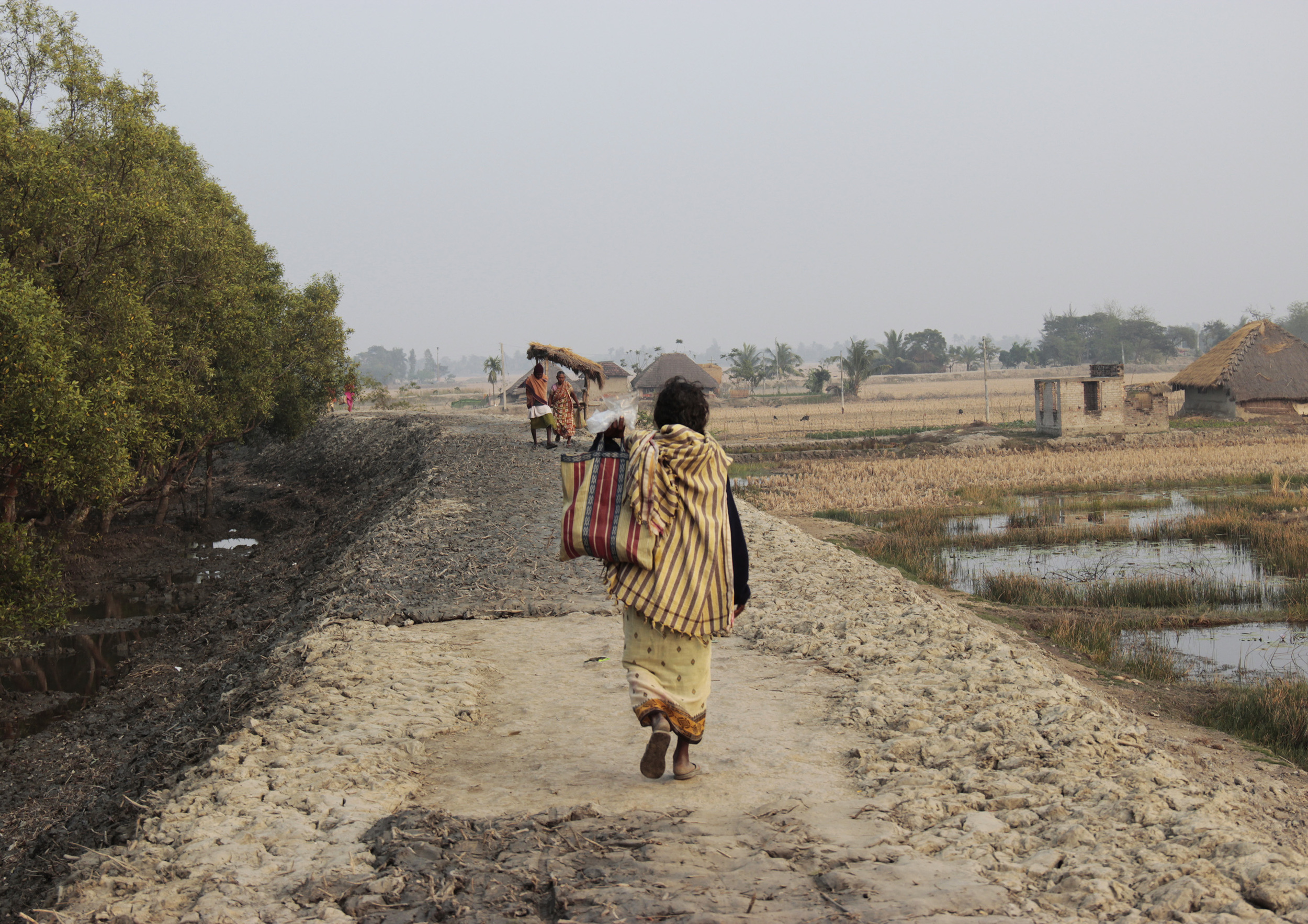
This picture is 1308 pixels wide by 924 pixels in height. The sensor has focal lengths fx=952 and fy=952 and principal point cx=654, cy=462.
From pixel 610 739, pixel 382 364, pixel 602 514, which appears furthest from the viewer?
pixel 382 364

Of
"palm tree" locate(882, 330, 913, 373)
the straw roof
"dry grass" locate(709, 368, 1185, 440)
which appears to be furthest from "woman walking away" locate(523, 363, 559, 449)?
"palm tree" locate(882, 330, 913, 373)

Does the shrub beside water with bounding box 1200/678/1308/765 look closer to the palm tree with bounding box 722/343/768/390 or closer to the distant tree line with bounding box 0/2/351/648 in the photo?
the distant tree line with bounding box 0/2/351/648

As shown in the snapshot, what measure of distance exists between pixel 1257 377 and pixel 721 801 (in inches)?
1438

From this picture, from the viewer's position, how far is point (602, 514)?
414cm

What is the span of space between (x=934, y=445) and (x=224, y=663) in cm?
2397

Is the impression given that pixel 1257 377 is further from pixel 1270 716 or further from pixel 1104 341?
pixel 1104 341

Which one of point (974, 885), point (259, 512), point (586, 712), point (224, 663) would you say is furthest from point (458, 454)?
point (974, 885)

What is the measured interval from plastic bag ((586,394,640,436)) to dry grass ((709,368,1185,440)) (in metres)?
30.4

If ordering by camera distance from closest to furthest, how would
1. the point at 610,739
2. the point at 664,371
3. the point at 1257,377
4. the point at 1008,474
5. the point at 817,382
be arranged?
1. the point at 610,739
2. the point at 1008,474
3. the point at 1257,377
4. the point at 664,371
5. the point at 817,382

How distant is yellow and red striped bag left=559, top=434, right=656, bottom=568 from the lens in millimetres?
4070

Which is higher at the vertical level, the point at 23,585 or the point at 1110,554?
the point at 23,585

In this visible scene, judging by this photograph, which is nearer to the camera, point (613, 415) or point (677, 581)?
point (677, 581)

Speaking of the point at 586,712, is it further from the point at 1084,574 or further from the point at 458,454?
the point at 458,454

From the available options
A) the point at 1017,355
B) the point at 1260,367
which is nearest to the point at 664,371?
the point at 1260,367
